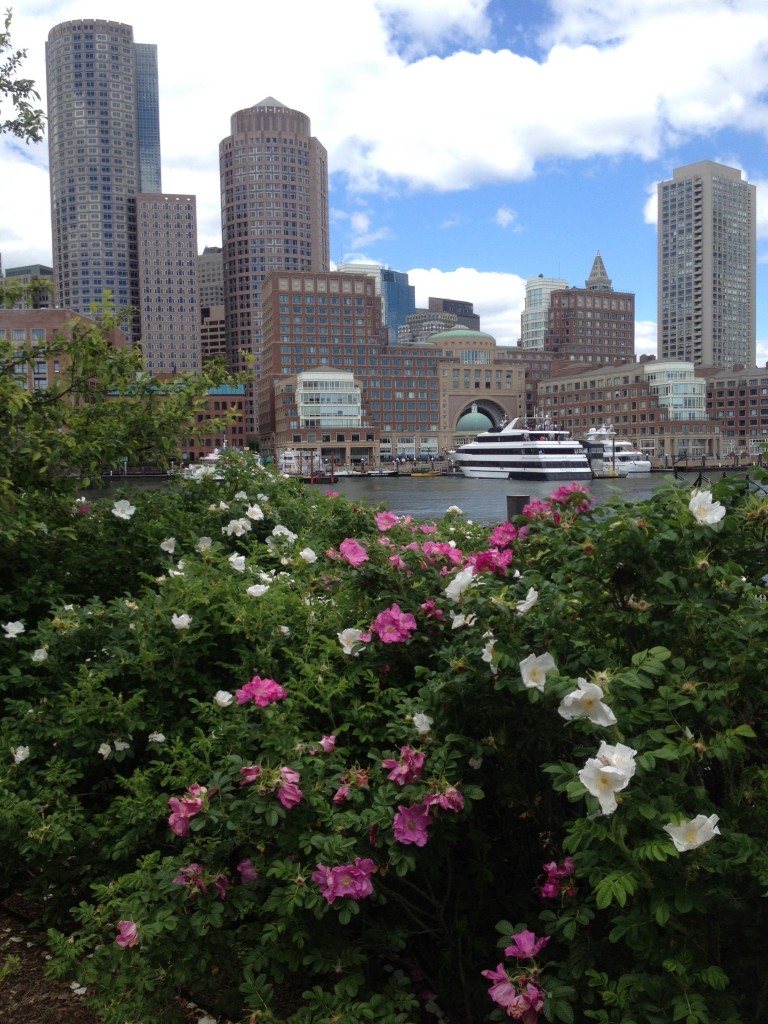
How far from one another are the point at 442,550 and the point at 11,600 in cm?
279

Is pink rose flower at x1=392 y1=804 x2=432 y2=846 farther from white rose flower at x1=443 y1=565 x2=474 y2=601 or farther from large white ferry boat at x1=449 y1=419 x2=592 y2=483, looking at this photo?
large white ferry boat at x1=449 y1=419 x2=592 y2=483

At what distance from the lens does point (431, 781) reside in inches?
112

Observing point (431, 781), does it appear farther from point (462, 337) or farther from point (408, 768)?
point (462, 337)

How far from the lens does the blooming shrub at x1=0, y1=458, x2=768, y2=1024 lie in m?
2.41

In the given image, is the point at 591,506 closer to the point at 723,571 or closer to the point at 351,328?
the point at 723,571

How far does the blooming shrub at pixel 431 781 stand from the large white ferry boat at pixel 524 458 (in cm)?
8324

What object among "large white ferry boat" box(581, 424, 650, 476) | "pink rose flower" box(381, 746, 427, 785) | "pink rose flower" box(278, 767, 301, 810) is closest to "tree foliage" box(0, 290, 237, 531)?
"pink rose flower" box(278, 767, 301, 810)

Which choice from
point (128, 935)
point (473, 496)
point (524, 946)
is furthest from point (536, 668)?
point (473, 496)

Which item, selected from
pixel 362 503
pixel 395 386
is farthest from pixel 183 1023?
pixel 395 386

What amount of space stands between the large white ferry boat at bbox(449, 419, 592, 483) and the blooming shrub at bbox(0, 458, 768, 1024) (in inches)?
3277

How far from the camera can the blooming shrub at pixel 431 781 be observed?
2410 mm

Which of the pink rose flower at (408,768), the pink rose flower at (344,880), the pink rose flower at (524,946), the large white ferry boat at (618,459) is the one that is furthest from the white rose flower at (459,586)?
the large white ferry boat at (618,459)

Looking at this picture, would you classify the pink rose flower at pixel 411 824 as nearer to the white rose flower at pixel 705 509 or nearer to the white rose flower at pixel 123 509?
the white rose flower at pixel 705 509

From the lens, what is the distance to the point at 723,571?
2.65 metres
